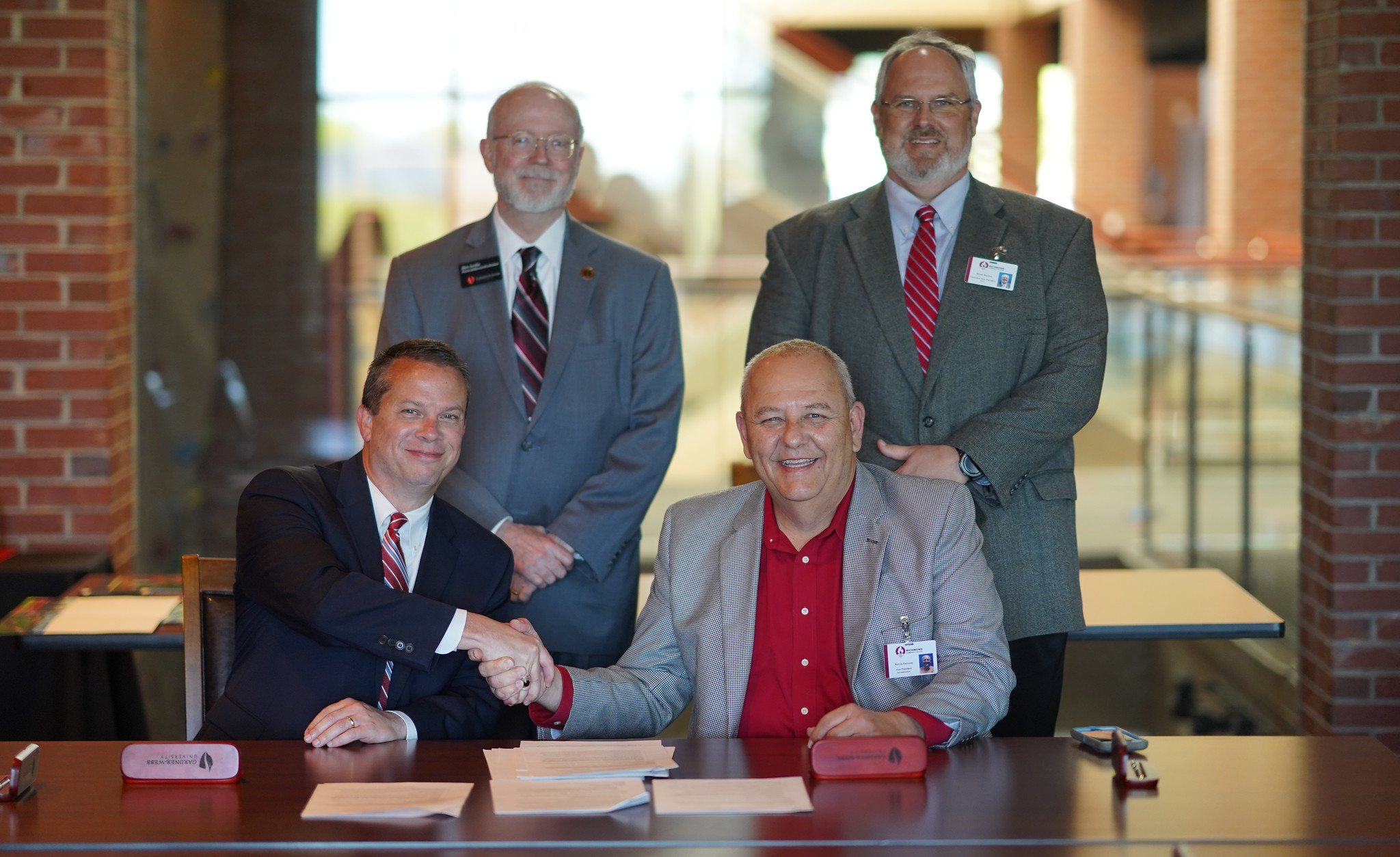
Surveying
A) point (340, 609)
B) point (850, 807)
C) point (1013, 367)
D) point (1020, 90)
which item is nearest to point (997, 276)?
point (1013, 367)

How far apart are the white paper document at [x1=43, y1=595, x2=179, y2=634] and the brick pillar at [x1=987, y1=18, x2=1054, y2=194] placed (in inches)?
133

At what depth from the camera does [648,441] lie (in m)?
3.11

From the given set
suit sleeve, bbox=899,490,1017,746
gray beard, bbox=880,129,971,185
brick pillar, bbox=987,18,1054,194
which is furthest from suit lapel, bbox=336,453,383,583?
brick pillar, bbox=987,18,1054,194

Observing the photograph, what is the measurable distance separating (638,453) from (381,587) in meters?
0.81

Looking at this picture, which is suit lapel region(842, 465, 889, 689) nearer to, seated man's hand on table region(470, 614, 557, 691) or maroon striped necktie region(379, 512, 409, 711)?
seated man's hand on table region(470, 614, 557, 691)

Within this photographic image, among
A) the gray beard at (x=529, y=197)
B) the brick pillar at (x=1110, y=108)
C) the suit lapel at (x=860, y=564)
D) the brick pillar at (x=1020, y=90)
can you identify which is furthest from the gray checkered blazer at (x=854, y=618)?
the brick pillar at (x=1110, y=108)

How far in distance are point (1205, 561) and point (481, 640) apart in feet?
13.1

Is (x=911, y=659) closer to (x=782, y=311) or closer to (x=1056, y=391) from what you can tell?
(x=1056, y=391)

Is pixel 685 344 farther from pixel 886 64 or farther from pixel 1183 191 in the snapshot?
pixel 1183 191

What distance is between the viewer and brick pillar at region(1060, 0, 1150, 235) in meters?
10.5

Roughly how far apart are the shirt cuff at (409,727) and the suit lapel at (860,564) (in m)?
0.78

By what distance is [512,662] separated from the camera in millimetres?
2354

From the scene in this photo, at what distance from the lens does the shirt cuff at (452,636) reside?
240 cm

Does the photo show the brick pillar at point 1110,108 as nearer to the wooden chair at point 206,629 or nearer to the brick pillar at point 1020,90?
the brick pillar at point 1020,90
